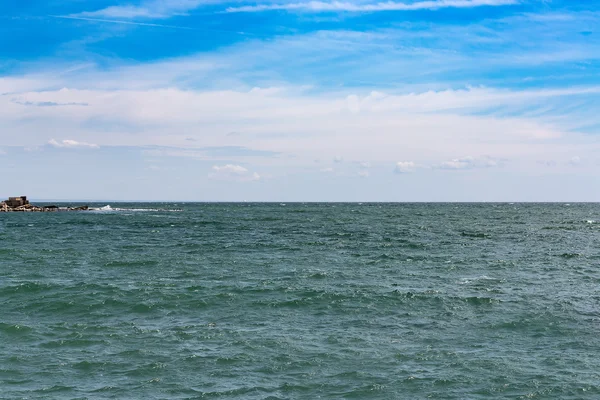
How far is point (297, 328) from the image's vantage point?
22547mm

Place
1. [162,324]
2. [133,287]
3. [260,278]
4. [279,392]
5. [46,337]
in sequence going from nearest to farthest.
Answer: [279,392] → [46,337] → [162,324] → [133,287] → [260,278]

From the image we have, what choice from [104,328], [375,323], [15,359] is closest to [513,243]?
[375,323]

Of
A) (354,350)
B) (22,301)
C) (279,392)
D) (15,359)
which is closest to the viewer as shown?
(279,392)

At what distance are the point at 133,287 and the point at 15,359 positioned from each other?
1255 cm

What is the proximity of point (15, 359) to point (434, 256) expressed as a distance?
121 ft

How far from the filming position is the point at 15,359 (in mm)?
18156

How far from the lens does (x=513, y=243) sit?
60969mm

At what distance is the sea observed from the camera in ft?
53.3

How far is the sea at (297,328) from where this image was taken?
640 inches

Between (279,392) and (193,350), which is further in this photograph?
(193,350)

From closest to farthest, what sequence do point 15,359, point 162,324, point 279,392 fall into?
point 279,392 → point 15,359 → point 162,324

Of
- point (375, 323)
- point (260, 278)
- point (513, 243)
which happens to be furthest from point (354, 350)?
point (513, 243)

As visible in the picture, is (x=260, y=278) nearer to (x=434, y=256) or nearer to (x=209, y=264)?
(x=209, y=264)

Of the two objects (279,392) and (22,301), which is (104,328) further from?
(279,392)
